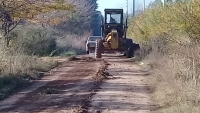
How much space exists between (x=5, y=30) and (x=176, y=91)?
1685 centimetres

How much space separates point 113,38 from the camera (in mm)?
42562

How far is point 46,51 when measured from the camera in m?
50.9

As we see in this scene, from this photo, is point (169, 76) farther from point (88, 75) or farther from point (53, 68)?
point (53, 68)

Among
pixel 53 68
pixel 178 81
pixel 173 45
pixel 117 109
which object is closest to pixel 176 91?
pixel 178 81

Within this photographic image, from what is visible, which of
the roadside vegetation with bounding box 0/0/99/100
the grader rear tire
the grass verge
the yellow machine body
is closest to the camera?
the grass verge

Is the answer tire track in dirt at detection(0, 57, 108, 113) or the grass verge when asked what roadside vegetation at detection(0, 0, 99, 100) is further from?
tire track in dirt at detection(0, 57, 108, 113)

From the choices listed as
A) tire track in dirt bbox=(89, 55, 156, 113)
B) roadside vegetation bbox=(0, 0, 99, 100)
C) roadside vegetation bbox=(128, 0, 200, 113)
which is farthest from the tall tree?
roadside vegetation bbox=(128, 0, 200, 113)

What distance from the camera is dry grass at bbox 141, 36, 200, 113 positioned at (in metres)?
15.4

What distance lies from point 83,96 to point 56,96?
100 cm

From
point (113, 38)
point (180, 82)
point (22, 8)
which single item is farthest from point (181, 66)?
point (113, 38)

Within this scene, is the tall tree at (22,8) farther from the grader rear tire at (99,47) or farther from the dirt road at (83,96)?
the grader rear tire at (99,47)

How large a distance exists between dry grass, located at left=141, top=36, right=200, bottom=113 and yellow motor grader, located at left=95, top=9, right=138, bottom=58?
20.5m

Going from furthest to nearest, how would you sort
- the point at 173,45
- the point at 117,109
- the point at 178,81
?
the point at 173,45 < the point at 178,81 < the point at 117,109

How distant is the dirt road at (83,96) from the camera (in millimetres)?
16597
